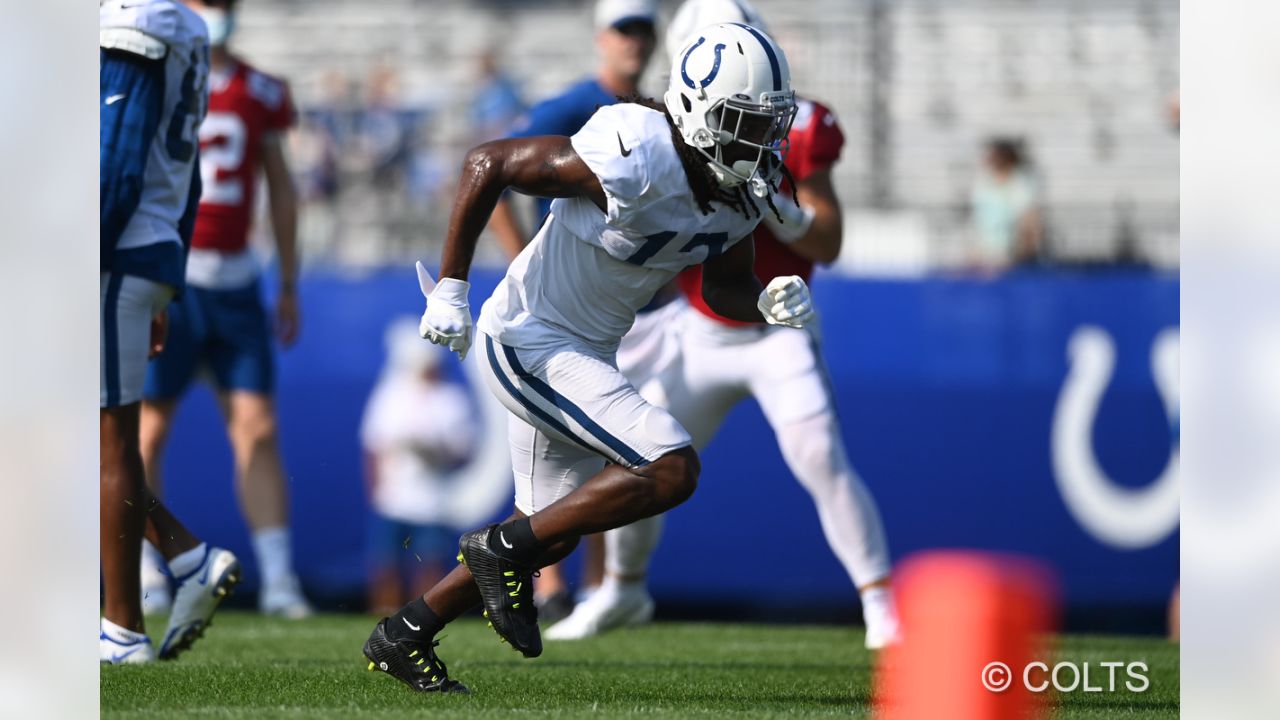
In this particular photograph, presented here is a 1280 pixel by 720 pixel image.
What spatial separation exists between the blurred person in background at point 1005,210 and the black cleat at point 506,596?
4.77 m

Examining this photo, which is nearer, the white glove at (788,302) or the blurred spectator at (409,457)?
the white glove at (788,302)

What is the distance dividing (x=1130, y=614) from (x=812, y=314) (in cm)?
390

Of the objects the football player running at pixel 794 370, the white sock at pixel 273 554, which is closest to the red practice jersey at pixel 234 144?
the white sock at pixel 273 554

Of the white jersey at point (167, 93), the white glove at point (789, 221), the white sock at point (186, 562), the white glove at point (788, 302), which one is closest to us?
the white glove at point (788, 302)

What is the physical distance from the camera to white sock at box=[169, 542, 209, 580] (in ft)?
14.4

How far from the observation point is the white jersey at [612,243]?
3.55 m

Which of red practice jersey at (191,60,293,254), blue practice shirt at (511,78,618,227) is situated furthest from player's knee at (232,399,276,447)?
blue practice shirt at (511,78,618,227)

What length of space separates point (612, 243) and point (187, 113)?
1271mm

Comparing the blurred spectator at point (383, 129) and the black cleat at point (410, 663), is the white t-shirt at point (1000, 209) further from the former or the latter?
the black cleat at point (410, 663)

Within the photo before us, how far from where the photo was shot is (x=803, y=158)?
518cm

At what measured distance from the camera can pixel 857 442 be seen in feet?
22.6

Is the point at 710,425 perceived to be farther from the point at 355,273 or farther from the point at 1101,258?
the point at 1101,258
